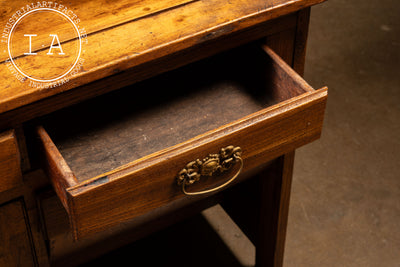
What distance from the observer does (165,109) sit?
1.24 meters

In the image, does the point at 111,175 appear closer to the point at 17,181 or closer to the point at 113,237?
the point at 17,181

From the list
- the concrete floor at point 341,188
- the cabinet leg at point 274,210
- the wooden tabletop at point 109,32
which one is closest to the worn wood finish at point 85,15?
the wooden tabletop at point 109,32

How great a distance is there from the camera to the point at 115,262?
5.77ft

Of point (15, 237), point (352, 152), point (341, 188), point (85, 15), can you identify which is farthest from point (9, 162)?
point (352, 152)

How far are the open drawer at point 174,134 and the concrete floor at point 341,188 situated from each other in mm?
614

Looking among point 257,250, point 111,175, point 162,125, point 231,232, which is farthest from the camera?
point 231,232

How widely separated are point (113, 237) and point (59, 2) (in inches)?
21.0

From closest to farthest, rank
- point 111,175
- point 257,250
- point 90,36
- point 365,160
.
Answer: point 111,175, point 90,36, point 257,250, point 365,160

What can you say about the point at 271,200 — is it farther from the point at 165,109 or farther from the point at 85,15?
the point at 85,15

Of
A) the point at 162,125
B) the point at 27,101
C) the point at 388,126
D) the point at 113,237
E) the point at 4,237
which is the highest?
the point at 27,101

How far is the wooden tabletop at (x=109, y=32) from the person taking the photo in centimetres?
102

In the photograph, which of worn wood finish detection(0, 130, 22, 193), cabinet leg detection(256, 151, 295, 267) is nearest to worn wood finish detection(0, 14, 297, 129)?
worn wood finish detection(0, 130, 22, 193)

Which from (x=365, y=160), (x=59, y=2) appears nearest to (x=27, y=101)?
(x=59, y=2)

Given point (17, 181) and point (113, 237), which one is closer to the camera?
point (17, 181)
